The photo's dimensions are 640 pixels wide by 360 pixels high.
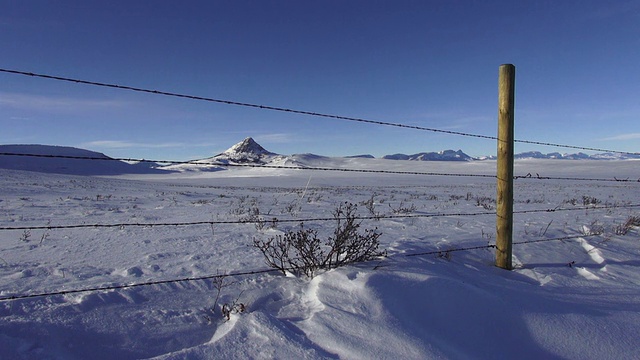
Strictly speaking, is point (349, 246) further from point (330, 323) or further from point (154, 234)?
point (154, 234)

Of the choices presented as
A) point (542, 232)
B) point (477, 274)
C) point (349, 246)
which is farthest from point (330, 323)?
point (542, 232)

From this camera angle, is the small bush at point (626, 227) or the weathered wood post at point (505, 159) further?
the small bush at point (626, 227)

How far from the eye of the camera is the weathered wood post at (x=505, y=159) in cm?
446

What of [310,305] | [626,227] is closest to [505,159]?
[310,305]

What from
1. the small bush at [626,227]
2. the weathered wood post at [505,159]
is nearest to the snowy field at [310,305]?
the weathered wood post at [505,159]

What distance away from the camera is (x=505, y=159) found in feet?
14.7

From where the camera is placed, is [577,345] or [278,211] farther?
[278,211]

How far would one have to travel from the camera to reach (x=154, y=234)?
593 centimetres

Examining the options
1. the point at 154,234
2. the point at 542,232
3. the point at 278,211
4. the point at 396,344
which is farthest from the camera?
the point at 278,211

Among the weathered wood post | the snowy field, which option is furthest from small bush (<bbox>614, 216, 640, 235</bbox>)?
the weathered wood post

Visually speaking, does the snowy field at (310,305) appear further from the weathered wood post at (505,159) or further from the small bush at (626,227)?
the small bush at (626,227)

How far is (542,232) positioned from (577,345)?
4.54 meters

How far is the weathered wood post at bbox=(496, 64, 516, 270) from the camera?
14.6 feet

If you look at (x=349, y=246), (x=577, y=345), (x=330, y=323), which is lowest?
(x=577, y=345)
